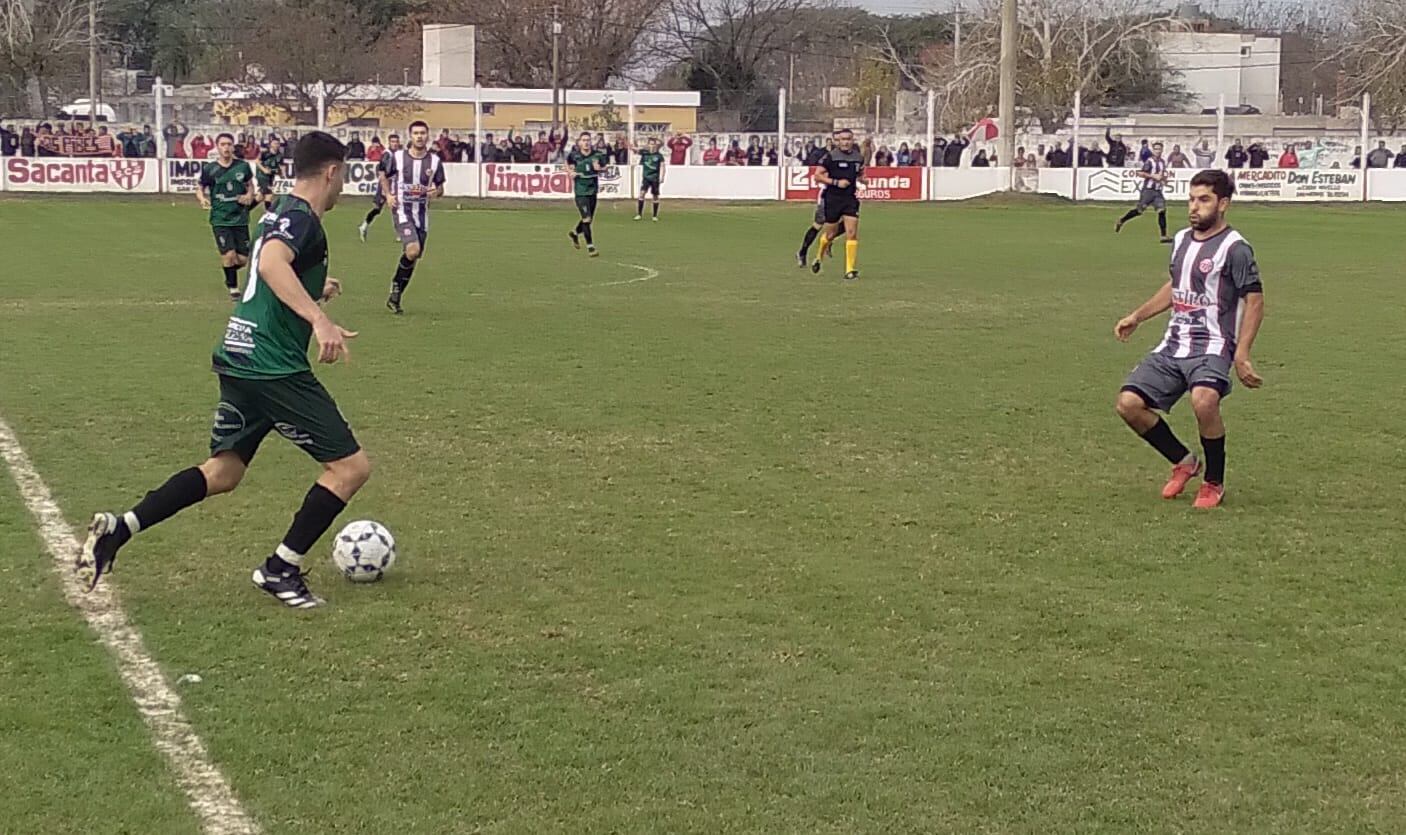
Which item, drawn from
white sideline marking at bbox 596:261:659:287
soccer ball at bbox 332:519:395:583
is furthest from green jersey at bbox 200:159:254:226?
soccer ball at bbox 332:519:395:583

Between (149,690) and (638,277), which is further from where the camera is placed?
(638,277)

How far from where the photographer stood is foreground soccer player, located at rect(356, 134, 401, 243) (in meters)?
16.6

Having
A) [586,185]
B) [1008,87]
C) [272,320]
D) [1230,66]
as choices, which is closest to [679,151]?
[1008,87]

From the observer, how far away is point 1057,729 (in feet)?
16.2

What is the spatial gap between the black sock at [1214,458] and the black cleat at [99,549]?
4726 mm

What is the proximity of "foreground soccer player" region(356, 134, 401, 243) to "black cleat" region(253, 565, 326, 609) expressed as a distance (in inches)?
421

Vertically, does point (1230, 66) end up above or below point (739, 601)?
above

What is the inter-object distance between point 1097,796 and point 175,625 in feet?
10.3

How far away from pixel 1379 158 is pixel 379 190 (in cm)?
3029

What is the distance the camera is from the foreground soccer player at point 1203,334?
7777 millimetres

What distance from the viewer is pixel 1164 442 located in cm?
809

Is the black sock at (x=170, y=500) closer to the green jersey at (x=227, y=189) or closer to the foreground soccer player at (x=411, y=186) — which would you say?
the foreground soccer player at (x=411, y=186)

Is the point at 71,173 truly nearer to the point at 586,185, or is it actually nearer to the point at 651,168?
the point at 651,168

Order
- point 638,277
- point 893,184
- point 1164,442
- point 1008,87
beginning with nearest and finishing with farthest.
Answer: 1. point 1164,442
2. point 638,277
3. point 893,184
4. point 1008,87
